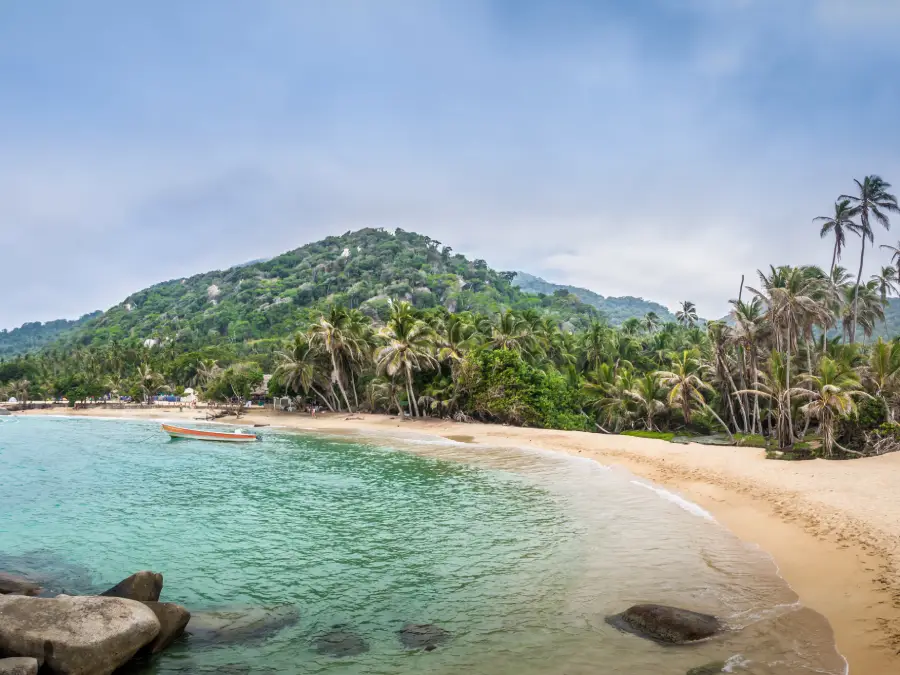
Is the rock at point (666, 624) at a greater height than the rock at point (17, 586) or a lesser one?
greater

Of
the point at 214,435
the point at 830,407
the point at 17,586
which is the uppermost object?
the point at 830,407

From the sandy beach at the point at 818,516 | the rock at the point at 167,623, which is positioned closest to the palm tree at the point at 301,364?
the sandy beach at the point at 818,516

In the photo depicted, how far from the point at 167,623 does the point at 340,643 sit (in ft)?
10.9

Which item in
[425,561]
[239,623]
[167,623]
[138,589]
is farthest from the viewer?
[425,561]

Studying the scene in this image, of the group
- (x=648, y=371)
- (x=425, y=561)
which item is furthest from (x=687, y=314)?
(x=425, y=561)

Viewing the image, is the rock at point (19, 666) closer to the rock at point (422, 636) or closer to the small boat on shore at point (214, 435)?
the rock at point (422, 636)

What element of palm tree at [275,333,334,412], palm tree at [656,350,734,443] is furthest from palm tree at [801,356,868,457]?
palm tree at [275,333,334,412]

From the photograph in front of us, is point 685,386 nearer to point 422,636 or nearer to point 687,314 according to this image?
point 422,636

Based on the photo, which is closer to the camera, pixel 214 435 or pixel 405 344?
pixel 214 435

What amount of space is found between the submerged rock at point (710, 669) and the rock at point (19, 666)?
9.90 m

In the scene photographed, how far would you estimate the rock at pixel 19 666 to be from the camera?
24.9ft

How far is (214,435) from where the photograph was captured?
48.1 metres

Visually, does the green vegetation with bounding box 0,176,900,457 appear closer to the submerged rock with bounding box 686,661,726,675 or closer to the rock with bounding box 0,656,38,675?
the submerged rock with bounding box 686,661,726,675

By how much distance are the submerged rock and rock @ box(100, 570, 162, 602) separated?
33.6 feet
